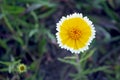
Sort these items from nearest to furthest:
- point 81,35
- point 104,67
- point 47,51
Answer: point 81,35
point 104,67
point 47,51

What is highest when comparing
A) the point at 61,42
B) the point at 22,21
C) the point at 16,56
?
the point at 22,21

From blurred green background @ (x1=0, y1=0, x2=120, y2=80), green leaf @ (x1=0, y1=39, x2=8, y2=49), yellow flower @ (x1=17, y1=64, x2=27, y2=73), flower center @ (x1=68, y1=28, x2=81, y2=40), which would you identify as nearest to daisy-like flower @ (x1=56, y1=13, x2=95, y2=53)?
flower center @ (x1=68, y1=28, x2=81, y2=40)

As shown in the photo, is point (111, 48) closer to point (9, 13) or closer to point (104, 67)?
Result: point (104, 67)

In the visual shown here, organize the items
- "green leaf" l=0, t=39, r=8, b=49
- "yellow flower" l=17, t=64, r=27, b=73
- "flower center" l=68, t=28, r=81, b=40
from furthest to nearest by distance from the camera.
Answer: "green leaf" l=0, t=39, r=8, b=49 < "yellow flower" l=17, t=64, r=27, b=73 < "flower center" l=68, t=28, r=81, b=40

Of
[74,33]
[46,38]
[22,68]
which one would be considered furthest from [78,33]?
[46,38]

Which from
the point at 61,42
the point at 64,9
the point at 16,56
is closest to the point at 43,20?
the point at 64,9

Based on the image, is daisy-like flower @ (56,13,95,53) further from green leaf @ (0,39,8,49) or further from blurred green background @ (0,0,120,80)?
green leaf @ (0,39,8,49)

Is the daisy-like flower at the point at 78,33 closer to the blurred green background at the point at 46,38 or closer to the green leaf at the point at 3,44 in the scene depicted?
the blurred green background at the point at 46,38

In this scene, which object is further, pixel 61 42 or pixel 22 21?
pixel 22 21

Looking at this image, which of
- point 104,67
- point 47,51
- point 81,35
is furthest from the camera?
point 47,51
